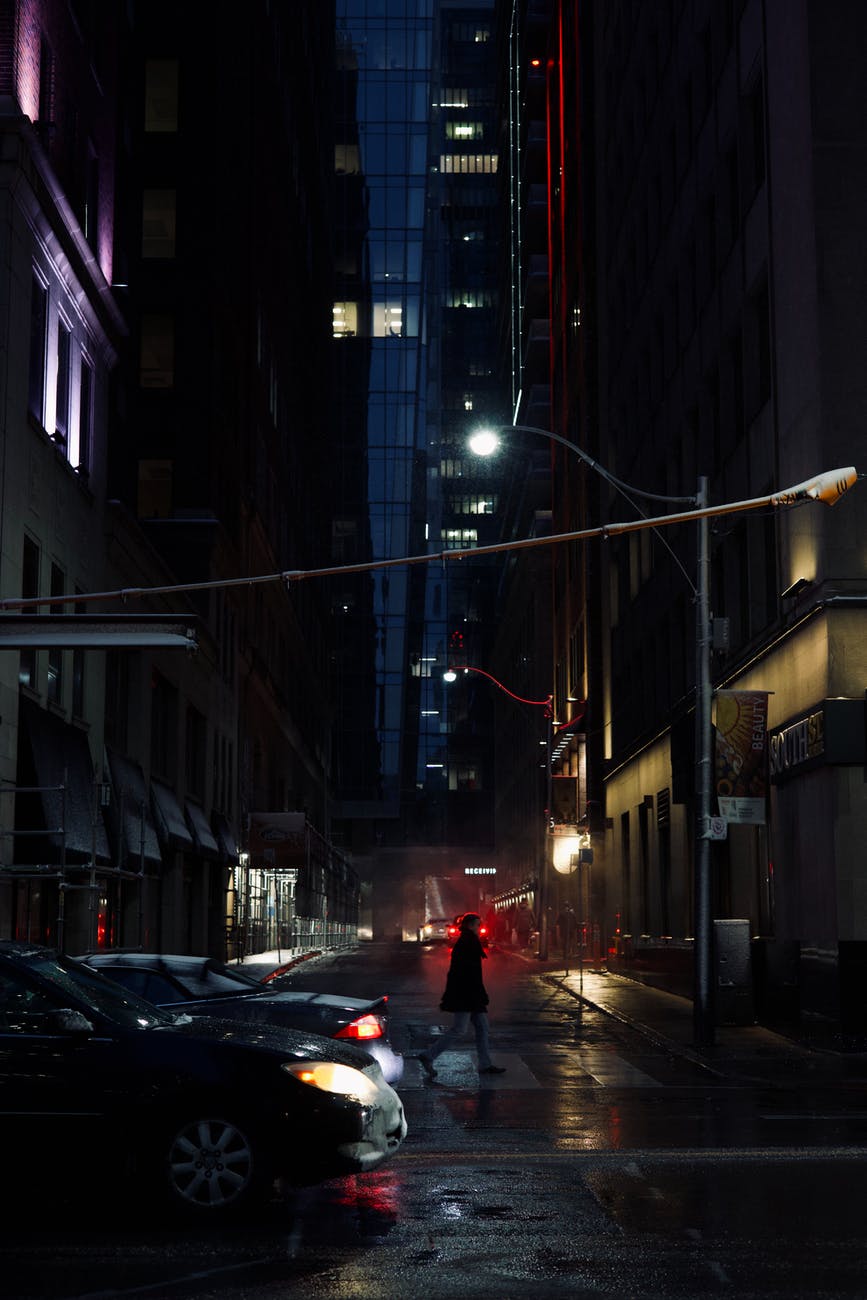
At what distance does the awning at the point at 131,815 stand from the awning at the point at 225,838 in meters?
13.8

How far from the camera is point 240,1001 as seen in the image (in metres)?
14.4

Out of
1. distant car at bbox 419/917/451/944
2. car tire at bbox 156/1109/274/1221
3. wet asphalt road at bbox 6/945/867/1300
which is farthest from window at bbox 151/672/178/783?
distant car at bbox 419/917/451/944

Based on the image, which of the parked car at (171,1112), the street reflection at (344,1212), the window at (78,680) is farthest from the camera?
the window at (78,680)

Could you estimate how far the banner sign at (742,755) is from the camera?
23859mm

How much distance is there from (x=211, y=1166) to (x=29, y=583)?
19044 mm

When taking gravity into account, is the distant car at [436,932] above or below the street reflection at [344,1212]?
below

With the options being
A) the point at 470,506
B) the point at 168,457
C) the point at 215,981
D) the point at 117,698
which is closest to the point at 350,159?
the point at 470,506

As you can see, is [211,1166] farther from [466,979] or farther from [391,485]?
[391,485]

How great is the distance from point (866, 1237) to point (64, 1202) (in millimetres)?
4752

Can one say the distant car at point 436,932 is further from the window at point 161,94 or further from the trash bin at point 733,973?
the trash bin at point 733,973

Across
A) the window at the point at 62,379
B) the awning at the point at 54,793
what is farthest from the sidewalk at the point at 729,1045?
the window at the point at 62,379

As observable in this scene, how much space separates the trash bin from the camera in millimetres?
25469

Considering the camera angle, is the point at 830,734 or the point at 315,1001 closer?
the point at 315,1001

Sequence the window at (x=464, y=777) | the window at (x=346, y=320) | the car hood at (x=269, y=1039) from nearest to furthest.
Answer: the car hood at (x=269, y=1039), the window at (x=346, y=320), the window at (x=464, y=777)
